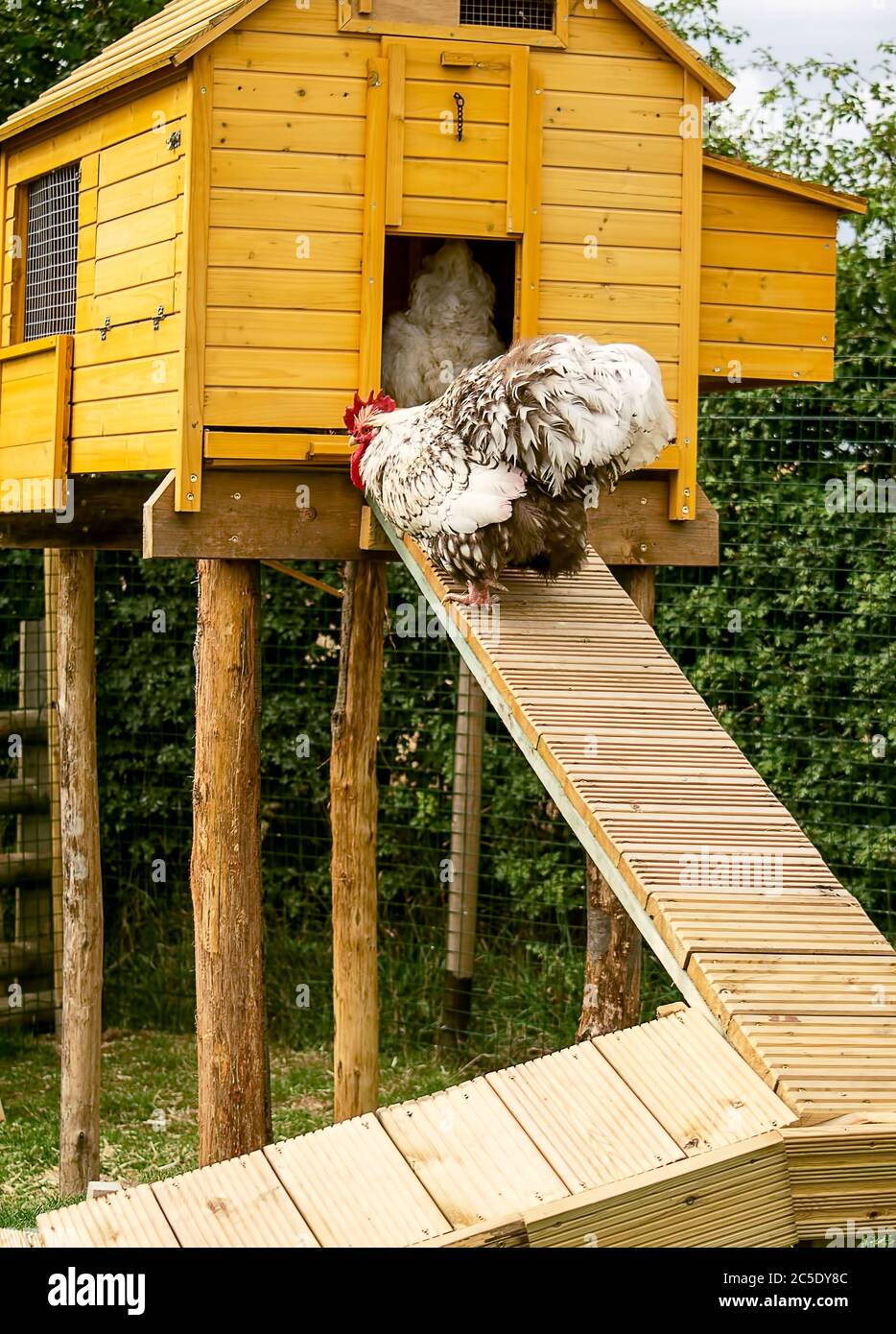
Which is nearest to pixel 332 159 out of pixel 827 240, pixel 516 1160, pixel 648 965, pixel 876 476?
pixel 827 240

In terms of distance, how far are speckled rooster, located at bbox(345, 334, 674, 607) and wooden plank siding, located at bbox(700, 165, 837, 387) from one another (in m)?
1.17

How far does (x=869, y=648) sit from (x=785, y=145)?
2109 millimetres

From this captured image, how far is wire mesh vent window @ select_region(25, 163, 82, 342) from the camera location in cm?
557

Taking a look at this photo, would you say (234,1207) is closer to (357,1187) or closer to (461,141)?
(357,1187)

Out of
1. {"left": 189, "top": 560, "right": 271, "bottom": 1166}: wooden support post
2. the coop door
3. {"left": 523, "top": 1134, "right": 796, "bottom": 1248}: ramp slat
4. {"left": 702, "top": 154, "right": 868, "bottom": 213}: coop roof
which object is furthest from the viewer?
{"left": 702, "top": 154, "right": 868, "bottom": 213}: coop roof

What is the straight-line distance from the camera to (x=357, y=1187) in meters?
2.64

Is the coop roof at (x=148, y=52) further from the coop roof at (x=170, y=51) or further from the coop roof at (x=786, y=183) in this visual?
the coop roof at (x=786, y=183)

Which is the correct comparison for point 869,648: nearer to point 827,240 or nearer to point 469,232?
point 827,240

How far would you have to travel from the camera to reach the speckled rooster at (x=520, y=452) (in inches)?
157

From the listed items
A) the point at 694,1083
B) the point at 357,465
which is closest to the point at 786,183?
the point at 357,465

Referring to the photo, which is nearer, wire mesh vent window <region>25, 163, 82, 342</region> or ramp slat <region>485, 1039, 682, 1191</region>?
ramp slat <region>485, 1039, 682, 1191</region>

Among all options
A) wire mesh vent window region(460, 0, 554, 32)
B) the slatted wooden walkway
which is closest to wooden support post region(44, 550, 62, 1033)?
the slatted wooden walkway

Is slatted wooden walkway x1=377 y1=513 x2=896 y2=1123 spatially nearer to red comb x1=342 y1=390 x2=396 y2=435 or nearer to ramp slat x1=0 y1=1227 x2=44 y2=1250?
red comb x1=342 y1=390 x2=396 y2=435

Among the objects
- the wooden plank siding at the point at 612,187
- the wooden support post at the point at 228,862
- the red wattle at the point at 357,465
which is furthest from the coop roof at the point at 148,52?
the wooden support post at the point at 228,862
